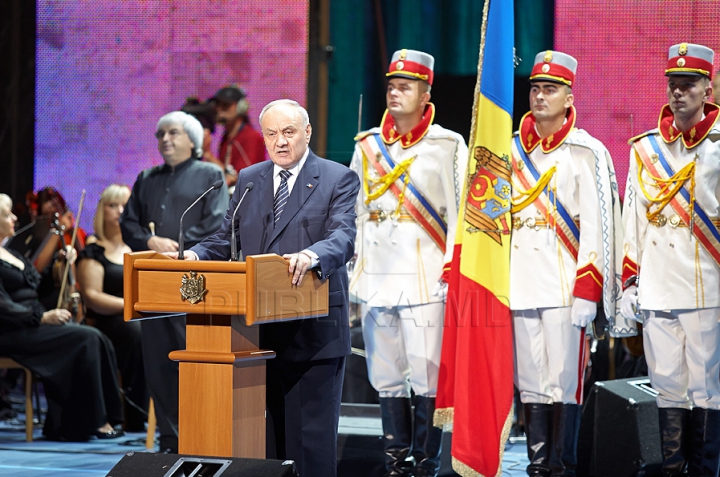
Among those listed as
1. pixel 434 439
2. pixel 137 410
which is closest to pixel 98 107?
pixel 137 410

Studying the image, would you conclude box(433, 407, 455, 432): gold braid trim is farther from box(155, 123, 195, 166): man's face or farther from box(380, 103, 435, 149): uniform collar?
box(155, 123, 195, 166): man's face

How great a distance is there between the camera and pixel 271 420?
3.49 meters

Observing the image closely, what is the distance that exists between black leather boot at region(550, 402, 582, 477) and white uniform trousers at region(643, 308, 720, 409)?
391mm

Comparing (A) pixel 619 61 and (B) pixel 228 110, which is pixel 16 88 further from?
(A) pixel 619 61

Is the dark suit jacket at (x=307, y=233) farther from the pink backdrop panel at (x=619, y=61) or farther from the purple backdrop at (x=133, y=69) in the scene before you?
the purple backdrop at (x=133, y=69)

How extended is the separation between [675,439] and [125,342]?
3687 millimetres

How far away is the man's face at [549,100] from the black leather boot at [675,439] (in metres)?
1.41

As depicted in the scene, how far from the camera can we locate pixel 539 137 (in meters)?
4.58

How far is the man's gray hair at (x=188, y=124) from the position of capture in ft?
17.7

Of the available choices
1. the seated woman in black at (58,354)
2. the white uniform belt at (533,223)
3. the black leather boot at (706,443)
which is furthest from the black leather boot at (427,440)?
the seated woman in black at (58,354)

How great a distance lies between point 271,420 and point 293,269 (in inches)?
26.2

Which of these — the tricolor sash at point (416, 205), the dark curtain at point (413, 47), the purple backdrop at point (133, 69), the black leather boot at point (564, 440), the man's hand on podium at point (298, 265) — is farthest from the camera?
the purple backdrop at point (133, 69)

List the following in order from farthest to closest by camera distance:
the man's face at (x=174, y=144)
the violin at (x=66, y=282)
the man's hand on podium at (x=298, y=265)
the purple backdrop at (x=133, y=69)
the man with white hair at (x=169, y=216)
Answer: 1. the purple backdrop at (x=133, y=69)
2. the violin at (x=66, y=282)
3. the man's face at (x=174, y=144)
4. the man with white hair at (x=169, y=216)
5. the man's hand on podium at (x=298, y=265)

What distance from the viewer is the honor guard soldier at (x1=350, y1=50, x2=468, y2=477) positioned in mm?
4668
